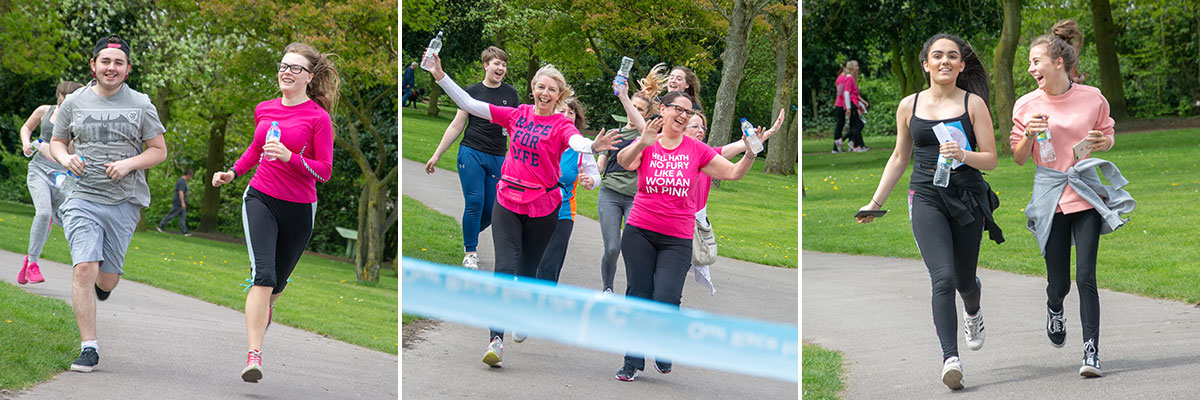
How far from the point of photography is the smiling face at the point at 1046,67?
515cm

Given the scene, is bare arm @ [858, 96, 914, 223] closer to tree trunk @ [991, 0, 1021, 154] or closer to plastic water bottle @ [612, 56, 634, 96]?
plastic water bottle @ [612, 56, 634, 96]

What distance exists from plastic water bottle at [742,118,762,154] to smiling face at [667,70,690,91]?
0.26 metres

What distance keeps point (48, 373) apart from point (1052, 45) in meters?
4.88

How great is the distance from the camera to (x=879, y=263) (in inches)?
412

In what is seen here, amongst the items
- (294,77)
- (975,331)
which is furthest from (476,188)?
(975,331)

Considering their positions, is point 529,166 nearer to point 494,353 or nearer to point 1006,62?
point 494,353

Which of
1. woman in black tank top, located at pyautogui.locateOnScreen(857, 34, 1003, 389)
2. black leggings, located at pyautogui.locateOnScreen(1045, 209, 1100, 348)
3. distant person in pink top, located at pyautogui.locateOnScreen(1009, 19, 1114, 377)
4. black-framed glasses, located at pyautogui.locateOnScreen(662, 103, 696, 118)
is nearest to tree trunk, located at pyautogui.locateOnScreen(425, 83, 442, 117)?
black-framed glasses, located at pyautogui.locateOnScreen(662, 103, 696, 118)

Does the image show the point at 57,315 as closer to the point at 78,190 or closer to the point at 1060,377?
the point at 78,190

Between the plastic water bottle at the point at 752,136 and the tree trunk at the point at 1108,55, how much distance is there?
837 inches

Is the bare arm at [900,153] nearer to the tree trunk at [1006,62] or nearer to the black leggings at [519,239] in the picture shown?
the black leggings at [519,239]

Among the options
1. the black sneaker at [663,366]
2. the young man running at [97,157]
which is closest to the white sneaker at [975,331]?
the black sneaker at [663,366]

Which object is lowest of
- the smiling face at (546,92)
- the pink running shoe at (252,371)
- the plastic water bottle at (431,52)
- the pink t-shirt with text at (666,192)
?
the pink running shoe at (252,371)

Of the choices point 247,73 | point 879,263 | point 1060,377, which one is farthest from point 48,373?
point 247,73

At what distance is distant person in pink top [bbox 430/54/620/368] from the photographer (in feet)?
14.0
